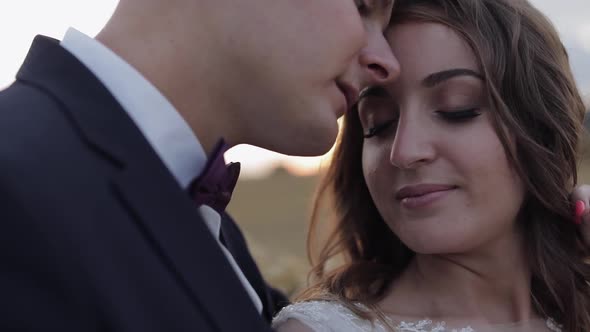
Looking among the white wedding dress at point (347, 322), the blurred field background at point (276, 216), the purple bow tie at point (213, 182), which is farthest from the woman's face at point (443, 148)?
the blurred field background at point (276, 216)

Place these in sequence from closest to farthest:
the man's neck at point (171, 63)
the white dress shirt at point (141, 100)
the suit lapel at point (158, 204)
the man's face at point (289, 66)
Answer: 1. the suit lapel at point (158, 204)
2. the white dress shirt at point (141, 100)
3. the man's neck at point (171, 63)
4. the man's face at point (289, 66)

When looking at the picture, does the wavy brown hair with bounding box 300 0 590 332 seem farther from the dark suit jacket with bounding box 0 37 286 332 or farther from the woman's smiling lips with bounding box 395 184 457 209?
the dark suit jacket with bounding box 0 37 286 332

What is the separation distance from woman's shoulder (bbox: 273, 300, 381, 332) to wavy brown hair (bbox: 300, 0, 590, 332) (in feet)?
0.41

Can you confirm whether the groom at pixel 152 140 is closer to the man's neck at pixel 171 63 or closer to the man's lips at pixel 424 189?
the man's neck at pixel 171 63

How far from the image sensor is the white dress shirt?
190 cm

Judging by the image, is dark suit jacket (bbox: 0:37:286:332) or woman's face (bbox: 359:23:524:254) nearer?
dark suit jacket (bbox: 0:37:286:332)

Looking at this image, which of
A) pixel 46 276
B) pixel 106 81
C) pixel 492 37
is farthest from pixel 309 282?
pixel 46 276

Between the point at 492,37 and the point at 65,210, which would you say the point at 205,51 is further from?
the point at 492,37

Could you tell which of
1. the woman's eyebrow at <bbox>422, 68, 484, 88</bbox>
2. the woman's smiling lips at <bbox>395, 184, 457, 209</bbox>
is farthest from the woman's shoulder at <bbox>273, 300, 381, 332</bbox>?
the woman's eyebrow at <bbox>422, 68, 484, 88</bbox>

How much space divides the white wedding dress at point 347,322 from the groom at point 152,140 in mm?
748

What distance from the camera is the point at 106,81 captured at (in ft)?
6.24

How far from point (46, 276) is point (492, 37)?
1.86 metres

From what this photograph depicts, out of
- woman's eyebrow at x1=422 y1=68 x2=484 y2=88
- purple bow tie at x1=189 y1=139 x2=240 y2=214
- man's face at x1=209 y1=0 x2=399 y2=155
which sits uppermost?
man's face at x1=209 y1=0 x2=399 y2=155

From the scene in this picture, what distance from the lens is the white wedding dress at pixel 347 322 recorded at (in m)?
2.93
